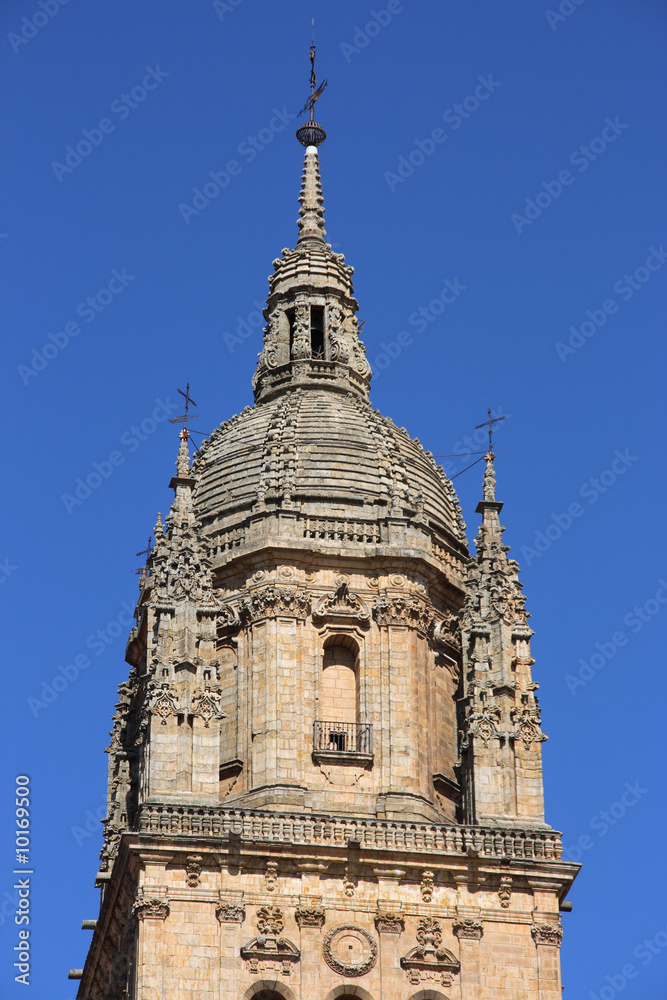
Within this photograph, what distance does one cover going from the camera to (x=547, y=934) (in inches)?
2489

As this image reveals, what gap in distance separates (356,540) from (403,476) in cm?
292

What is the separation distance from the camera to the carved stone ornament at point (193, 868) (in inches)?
2461

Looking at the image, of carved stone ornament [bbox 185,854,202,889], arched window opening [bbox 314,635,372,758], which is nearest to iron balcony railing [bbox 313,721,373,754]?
arched window opening [bbox 314,635,372,758]

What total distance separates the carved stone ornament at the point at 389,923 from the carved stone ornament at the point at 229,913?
10.1 feet

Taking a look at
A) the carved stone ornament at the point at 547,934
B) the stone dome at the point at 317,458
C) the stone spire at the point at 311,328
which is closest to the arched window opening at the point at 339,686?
the stone dome at the point at 317,458

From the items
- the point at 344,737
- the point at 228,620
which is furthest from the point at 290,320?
the point at 344,737

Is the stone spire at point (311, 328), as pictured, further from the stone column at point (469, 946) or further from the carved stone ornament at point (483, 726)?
the stone column at point (469, 946)

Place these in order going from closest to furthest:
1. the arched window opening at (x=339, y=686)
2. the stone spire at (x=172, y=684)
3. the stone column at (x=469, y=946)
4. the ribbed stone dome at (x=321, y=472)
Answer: the stone column at (x=469, y=946)
the stone spire at (x=172, y=684)
the arched window opening at (x=339, y=686)
the ribbed stone dome at (x=321, y=472)

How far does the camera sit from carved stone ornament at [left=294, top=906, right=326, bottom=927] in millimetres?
62531

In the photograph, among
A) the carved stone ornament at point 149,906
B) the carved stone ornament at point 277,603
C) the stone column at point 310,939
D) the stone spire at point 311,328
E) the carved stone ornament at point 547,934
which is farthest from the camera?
the stone spire at point 311,328

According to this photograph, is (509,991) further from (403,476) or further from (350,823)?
(403,476)

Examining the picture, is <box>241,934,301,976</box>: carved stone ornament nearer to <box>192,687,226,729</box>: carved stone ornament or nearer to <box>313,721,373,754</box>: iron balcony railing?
<box>192,687,226,729</box>: carved stone ornament

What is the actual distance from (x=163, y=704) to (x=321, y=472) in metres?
8.72

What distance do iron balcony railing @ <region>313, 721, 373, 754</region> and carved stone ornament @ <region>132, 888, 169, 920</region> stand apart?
6438 millimetres
